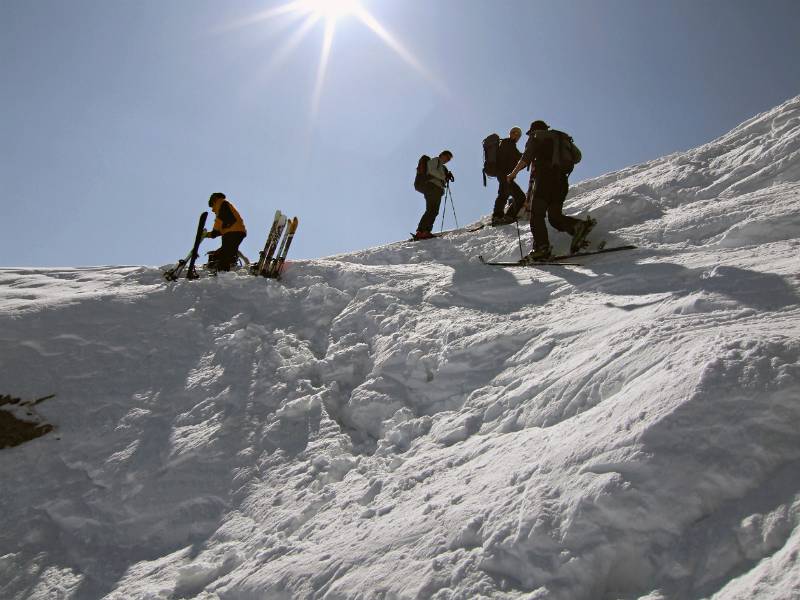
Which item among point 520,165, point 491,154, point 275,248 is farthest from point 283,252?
point 491,154

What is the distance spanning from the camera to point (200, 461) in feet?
14.0

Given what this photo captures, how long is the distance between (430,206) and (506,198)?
5.57 feet

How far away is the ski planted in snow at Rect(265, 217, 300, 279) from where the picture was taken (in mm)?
8273

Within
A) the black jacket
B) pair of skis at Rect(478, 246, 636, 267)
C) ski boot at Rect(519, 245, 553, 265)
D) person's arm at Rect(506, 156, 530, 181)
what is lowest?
pair of skis at Rect(478, 246, 636, 267)

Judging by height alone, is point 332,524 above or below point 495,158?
below

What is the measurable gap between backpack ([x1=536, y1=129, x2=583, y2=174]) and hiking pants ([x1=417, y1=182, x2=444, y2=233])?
4.04 metres

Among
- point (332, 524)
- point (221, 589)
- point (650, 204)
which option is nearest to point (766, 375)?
point (332, 524)

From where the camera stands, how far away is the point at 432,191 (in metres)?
11.6

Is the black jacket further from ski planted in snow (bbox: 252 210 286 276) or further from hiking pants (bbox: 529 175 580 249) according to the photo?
ski planted in snow (bbox: 252 210 286 276)

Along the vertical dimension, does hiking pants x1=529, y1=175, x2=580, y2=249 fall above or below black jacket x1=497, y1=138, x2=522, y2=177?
below

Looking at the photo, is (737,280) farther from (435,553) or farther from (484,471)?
(435,553)

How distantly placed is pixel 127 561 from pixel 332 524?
1476 mm

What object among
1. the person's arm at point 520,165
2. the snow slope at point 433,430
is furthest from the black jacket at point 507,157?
the snow slope at point 433,430

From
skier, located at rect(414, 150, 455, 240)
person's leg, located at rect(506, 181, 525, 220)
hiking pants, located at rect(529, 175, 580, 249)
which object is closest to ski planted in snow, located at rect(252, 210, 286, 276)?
skier, located at rect(414, 150, 455, 240)
